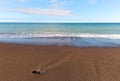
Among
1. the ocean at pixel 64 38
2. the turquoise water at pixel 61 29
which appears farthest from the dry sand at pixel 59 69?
the turquoise water at pixel 61 29

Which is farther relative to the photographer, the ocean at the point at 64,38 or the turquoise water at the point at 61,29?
the turquoise water at the point at 61,29

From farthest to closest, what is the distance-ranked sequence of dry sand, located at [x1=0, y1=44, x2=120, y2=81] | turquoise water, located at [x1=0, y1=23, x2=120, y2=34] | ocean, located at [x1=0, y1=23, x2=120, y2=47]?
turquoise water, located at [x1=0, y1=23, x2=120, y2=34] → ocean, located at [x1=0, y1=23, x2=120, y2=47] → dry sand, located at [x1=0, y1=44, x2=120, y2=81]

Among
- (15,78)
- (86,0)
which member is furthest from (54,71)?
(86,0)

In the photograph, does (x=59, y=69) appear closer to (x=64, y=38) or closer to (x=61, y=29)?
(x=64, y=38)

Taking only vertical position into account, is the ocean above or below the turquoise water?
above

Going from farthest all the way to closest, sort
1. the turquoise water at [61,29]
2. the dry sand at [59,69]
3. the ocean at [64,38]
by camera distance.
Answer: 1. the turquoise water at [61,29]
2. the ocean at [64,38]
3. the dry sand at [59,69]

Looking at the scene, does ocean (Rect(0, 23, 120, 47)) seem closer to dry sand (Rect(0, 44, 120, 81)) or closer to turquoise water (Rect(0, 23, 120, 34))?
turquoise water (Rect(0, 23, 120, 34))

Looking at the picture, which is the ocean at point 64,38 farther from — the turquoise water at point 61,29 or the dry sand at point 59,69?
the dry sand at point 59,69

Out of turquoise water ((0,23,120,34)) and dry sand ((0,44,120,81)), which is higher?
dry sand ((0,44,120,81))

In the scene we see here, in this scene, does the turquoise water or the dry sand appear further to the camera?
the turquoise water

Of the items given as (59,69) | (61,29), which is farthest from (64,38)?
(61,29)

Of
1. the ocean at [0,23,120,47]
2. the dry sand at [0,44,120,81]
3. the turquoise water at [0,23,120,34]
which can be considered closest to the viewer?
the dry sand at [0,44,120,81]

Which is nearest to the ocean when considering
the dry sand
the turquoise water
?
the turquoise water

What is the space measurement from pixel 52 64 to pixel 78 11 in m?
21.1
